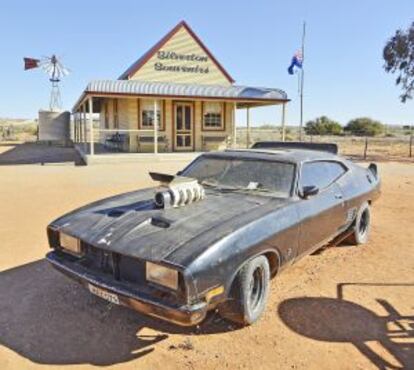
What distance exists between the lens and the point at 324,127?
62.5 m

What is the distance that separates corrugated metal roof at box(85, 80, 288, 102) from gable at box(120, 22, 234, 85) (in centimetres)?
355

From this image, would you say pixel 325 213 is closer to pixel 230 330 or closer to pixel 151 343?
pixel 230 330

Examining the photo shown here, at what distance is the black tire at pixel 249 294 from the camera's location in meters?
3.26

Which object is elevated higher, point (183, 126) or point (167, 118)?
point (167, 118)

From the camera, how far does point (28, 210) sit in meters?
7.77

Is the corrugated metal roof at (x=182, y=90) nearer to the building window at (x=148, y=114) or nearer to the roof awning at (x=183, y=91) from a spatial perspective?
the roof awning at (x=183, y=91)

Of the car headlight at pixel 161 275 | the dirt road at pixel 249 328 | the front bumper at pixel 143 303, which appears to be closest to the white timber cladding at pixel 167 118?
the dirt road at pixel 249 328

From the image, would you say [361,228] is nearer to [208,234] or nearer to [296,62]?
[208,234]

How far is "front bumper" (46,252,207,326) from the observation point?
283 cm

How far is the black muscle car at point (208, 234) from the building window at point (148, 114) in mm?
14650

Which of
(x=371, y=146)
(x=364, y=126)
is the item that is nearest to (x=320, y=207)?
(x=371, y=146)

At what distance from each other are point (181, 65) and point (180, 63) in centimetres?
11

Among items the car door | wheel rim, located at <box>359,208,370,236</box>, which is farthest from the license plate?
wheel rim, located at <box>359,208,370,236</box>

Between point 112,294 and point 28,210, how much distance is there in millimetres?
5374
